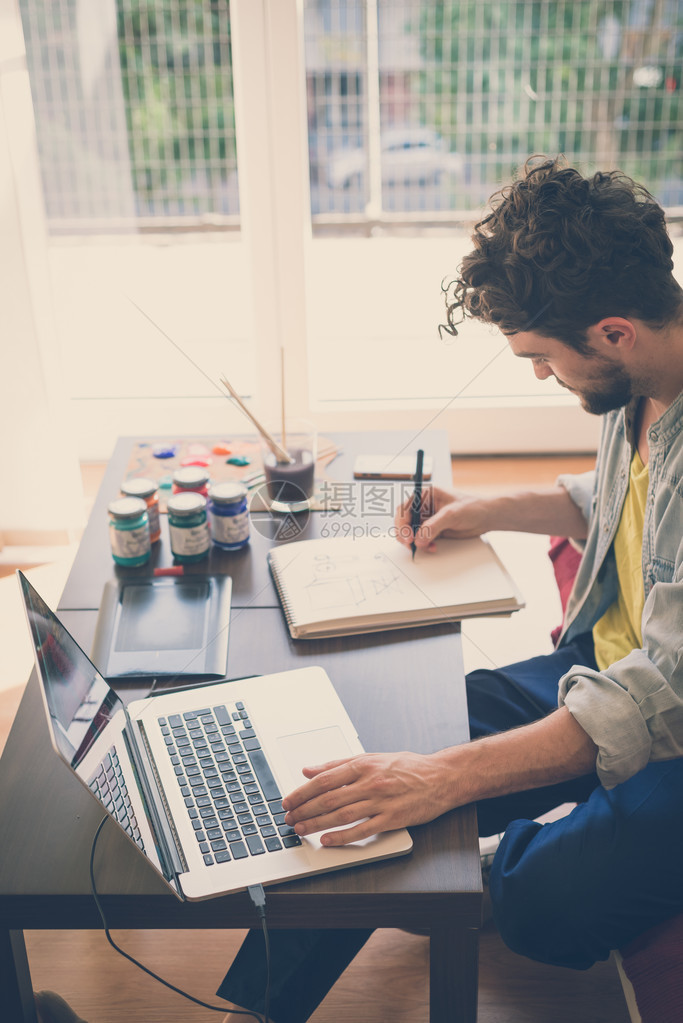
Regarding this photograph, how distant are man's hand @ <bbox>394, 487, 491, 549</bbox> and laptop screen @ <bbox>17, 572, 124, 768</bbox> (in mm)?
562

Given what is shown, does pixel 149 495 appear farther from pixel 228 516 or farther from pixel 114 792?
pixel 114 792

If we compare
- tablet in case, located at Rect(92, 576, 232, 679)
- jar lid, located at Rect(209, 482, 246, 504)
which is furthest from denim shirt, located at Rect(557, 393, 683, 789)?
jar lid, located at Rect(209, 482, 246, 504)

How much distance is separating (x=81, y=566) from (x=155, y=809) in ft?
1.78

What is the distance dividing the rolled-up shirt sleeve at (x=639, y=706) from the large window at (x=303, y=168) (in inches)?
62.8

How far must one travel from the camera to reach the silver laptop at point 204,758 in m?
0.83

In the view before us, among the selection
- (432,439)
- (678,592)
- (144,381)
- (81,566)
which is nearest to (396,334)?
(144,381)

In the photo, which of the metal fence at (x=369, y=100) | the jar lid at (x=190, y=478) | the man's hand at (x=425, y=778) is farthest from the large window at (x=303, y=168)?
the man's hand at (x=425, y=778)

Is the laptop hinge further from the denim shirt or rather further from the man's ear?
the man's ear

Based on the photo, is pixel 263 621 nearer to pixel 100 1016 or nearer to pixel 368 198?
pixel 100 1016

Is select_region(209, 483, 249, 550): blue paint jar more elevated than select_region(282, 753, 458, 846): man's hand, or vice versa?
select_region(209, 483, 249, 550): blue paint jar

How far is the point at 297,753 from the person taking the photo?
0.99 metres

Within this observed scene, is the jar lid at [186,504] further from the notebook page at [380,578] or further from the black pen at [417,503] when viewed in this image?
the black pen at [417,503]

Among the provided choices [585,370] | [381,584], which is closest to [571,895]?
[381,584]

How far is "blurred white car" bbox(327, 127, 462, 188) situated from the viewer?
8.85ft
